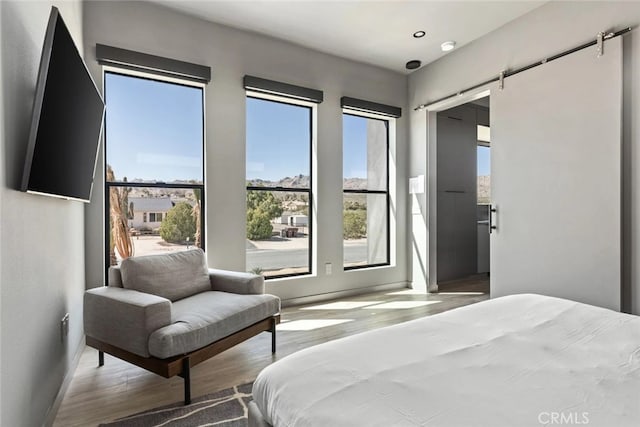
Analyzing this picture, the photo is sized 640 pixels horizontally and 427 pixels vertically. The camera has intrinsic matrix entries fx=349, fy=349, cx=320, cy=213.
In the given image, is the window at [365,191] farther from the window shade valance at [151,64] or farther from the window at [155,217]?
the window at [155,217]

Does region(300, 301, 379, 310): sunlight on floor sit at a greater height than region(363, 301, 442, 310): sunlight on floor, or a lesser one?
greater

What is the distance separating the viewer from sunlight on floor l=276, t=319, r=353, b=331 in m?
3.17

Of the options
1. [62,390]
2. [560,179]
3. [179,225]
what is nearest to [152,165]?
[179,225]

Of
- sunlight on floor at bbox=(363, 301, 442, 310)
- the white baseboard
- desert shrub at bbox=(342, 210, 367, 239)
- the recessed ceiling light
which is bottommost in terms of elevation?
sunlight on floor at bbox=(363, 301, 442, 310)

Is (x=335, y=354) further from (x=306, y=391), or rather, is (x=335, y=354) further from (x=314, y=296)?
(x=314, y=296)

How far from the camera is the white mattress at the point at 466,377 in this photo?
0.85 metres

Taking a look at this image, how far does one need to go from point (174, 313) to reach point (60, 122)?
1233 mm

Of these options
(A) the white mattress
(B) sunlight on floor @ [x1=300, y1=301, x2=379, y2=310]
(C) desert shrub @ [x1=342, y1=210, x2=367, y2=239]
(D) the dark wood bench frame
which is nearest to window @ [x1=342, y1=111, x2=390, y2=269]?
(C) desert shrub @ [x1=342, y1=210, x2=367, y2=239]

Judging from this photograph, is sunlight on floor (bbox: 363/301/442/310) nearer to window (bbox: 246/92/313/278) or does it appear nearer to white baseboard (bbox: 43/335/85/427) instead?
window (bbox: 246/92/313/278)

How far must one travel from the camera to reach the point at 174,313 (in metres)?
2.20

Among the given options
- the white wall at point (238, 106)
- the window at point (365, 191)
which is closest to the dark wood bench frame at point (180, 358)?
the white wall at point (238, 106)

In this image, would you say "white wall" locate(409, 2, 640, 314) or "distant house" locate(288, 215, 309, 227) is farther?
"distant house" locate(288, 215, 309, 227)

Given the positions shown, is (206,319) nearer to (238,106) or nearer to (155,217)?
(155,217)

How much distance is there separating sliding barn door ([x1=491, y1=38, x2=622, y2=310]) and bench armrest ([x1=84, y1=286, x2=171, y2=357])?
3.16 metres
